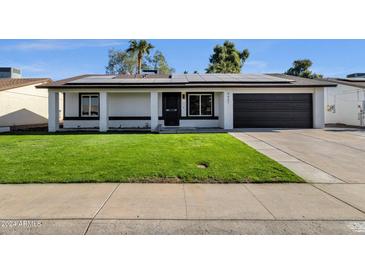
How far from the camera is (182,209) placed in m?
4.12

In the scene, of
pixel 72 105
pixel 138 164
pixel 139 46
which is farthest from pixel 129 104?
pixel 139 46

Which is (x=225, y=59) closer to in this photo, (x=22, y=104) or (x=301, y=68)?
(x=301, y=68)

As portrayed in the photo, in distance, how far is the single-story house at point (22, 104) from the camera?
57.8 feet

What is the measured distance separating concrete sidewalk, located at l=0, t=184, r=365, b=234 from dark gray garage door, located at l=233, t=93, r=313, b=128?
11157mm

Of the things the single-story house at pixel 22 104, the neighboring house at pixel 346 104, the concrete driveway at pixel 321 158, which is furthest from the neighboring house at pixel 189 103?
the concrete driveway at pixel 321 158

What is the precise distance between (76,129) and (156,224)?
47.7 ft

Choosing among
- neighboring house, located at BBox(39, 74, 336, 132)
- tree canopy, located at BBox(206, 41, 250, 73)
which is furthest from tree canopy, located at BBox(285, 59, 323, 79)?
neighboring house, located at BBox(39, 74, 336, 132)

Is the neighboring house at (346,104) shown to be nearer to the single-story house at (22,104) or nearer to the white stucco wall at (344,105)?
the white stucco wall at (344,105)

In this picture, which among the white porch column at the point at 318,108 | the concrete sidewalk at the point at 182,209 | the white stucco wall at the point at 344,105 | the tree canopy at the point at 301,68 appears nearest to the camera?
the concrete sidewalk at the point at 182,209

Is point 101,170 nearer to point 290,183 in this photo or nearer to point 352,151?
point 290,183

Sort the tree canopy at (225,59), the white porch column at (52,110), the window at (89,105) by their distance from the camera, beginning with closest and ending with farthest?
the white porch column at (52,110), the window at (89,105), the tree canopy at (225,59)

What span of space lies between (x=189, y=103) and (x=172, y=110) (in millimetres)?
1265

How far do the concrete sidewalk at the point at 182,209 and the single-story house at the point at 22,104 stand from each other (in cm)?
1543

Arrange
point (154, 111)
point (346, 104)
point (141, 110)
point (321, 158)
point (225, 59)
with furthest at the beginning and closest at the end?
1. point (225, 59)
2. point (346, 104)
3. point (141, 110)
4. point (154, 111)
5. point (321, 158)
